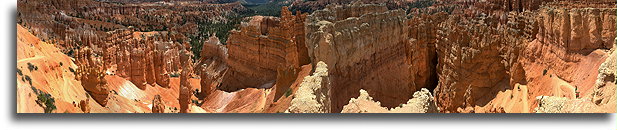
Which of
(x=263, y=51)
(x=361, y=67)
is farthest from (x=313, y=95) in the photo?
(x=263, y=51)

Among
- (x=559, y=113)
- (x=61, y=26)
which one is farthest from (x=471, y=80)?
(x=61, y=26)

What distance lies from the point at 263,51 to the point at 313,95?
12383 mm

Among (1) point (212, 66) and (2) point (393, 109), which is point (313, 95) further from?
(1) point (212, 66)

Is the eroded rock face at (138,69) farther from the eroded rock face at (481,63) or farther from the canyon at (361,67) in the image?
the eroded rock face at (481,63)

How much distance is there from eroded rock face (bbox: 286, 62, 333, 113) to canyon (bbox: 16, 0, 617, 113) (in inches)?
1.5

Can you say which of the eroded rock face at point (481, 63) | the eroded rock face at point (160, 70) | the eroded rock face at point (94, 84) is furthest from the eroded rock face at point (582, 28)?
the eroded rock face at point (160, 70)

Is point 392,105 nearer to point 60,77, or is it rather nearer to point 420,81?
point 420,81

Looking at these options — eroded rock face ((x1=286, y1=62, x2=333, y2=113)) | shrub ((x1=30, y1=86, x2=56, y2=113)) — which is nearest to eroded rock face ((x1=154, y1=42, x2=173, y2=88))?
eroded rock face ((x1=286, y1=62, x2=333, y2=113))

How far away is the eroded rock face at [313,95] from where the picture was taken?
8173mm

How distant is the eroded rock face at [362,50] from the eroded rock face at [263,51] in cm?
245

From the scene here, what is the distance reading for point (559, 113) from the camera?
7770mm

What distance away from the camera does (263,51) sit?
21375mm

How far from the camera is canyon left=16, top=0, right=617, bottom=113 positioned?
10.1 m

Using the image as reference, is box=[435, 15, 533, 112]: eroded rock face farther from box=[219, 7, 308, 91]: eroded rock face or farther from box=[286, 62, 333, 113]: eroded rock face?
box=[286, 62, 333, 113]: eroded rock face
